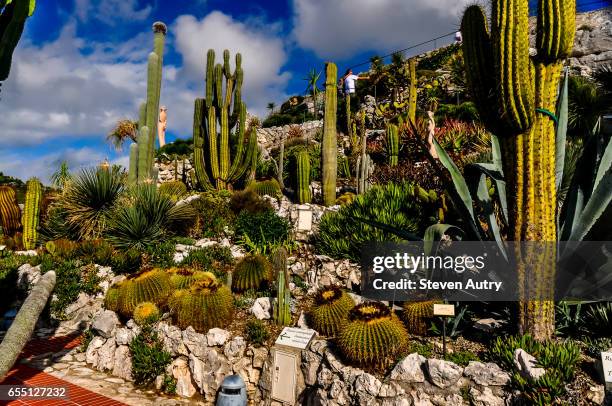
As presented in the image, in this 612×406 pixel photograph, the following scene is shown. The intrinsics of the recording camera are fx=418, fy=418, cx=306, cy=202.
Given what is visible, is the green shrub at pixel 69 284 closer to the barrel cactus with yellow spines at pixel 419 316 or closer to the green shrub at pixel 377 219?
the green shrub at pixel 377 219

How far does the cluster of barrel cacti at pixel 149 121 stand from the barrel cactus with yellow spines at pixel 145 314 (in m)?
6.35

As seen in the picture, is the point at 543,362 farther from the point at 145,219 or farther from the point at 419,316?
the point at 145,219

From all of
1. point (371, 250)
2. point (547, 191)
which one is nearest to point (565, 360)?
point (547, 191)

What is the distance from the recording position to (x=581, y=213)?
4.68 metres

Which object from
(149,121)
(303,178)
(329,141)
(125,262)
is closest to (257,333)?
(125,262)

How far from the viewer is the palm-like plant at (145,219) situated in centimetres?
953

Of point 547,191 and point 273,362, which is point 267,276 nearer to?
point 273,362

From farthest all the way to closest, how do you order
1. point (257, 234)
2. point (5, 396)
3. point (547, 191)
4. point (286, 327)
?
point (257, 234) < point (286, 327) < point (5, 396) < point (547, 191)

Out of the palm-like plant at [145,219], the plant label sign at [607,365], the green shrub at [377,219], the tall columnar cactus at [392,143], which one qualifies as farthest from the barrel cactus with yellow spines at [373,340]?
the tall columnar cactus at [392,143]

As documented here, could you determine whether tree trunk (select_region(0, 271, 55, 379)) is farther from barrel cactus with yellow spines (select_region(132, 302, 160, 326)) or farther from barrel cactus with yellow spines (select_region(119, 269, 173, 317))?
barrel cactus with yellow spines (select_region(119, 269, 173, 317))

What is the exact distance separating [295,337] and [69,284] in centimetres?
538

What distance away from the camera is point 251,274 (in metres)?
7.18

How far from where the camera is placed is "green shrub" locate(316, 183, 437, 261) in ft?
→ 23.9

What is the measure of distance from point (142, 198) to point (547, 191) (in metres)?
8.33
